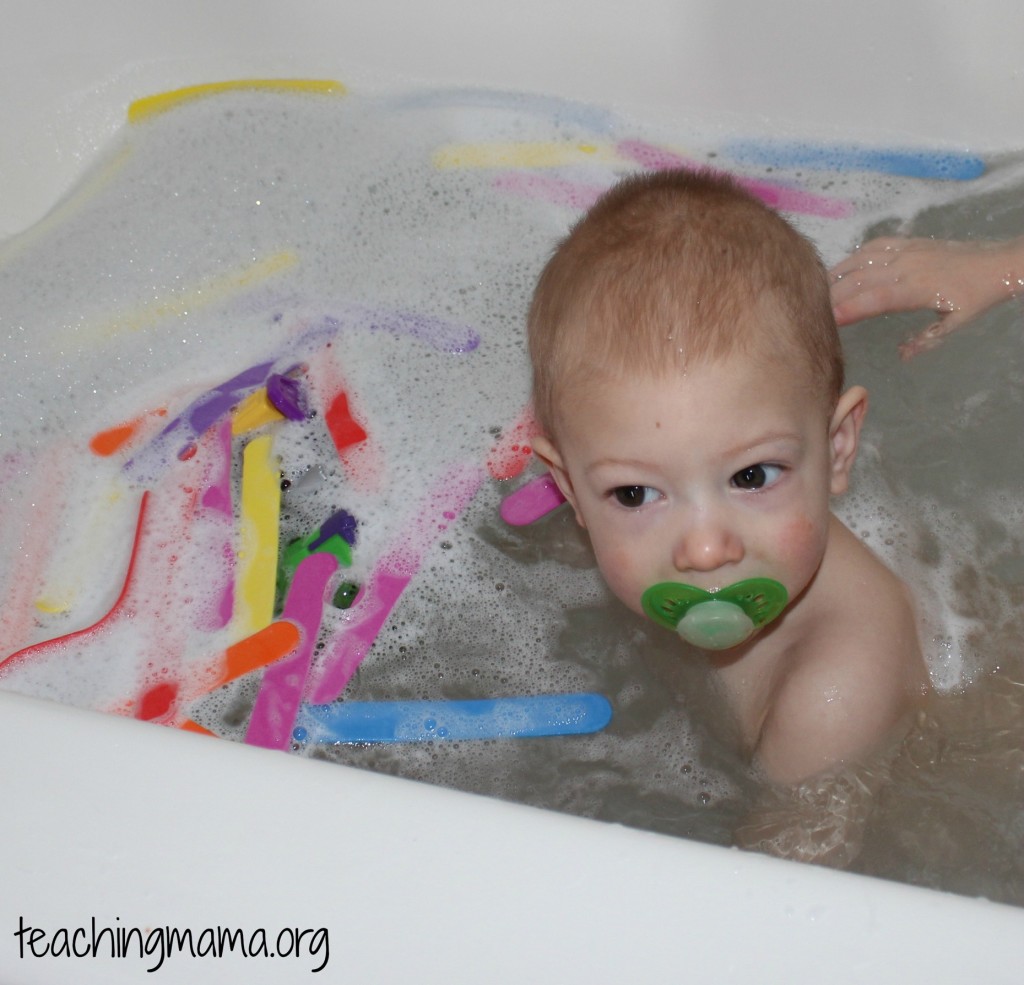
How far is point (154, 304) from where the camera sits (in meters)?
1.32

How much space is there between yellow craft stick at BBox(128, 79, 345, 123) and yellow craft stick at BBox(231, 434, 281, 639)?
423mm

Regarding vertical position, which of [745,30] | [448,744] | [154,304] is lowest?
[448,744]

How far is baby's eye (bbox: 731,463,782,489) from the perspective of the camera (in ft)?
2.57

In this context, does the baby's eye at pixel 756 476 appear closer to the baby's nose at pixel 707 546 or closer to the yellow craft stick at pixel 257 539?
the baby's nose at pixel 707 546

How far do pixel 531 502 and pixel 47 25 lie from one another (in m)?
0.75

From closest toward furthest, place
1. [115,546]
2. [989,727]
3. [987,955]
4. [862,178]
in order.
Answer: [987,955], [989,727], [115,546], [862,178]

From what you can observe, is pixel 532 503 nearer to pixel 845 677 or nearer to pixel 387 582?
pixel 387 582

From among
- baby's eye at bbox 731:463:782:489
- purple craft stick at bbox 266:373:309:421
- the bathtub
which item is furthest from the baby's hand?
the bathtub

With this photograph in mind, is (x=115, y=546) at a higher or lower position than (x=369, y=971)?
lower

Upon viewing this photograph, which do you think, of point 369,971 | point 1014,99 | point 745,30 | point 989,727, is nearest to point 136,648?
point 369,971

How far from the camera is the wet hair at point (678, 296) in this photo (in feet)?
2.50

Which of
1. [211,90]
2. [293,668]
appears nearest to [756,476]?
[293,668]

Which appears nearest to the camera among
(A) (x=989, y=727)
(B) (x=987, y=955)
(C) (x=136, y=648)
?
(B) (x=987, y=955)

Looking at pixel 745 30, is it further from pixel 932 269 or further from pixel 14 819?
pixel 14 819
